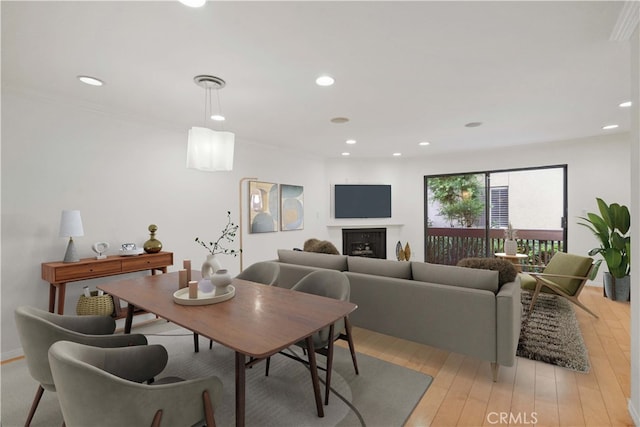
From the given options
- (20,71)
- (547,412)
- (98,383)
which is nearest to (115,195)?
(20,71)

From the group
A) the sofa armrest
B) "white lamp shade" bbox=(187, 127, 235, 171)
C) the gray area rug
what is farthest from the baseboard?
"white lamp shade" bbox=(187, 127, 235, 171)

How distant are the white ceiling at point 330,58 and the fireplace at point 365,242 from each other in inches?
135

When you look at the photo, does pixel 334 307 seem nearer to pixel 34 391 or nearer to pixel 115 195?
pixel 34 391

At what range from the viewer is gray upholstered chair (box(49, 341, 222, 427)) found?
1094 mm

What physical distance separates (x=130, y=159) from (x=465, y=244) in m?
6.30

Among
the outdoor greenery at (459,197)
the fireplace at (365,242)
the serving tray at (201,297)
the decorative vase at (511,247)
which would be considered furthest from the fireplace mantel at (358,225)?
the serving tray at (201,297)

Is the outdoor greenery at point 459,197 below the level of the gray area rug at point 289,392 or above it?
above

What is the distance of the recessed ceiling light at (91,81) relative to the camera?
8.48ft

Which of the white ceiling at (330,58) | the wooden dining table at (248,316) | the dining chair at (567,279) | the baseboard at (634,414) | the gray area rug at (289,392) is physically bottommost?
the gray area rug at (289,392)

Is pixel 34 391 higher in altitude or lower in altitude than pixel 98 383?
lower

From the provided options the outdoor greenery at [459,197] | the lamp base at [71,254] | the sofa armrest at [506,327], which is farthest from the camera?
the outdoor greenery at [459,197]

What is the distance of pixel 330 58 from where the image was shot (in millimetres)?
2275

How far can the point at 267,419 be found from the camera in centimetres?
193

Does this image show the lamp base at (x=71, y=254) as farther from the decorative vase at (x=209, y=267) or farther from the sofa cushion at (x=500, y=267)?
the sofa cushion at (x=500, y=267)
